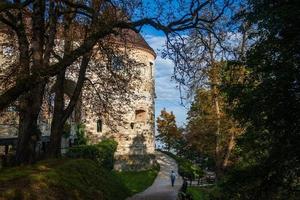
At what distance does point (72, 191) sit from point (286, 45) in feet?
17.4

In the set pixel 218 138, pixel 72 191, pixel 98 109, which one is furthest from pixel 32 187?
pixel 218 138

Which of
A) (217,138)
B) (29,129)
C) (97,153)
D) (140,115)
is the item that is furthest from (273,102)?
(140,115)

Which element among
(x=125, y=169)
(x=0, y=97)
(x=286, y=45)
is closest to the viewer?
(x=286, y=45)

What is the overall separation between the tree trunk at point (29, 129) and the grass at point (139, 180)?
8858 millimetres

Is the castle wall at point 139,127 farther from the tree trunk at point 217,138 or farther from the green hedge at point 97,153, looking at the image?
the tree trunk at point 217,138

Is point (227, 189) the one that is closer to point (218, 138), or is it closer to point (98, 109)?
point (98, 109)

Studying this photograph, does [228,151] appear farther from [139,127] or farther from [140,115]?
[140,115]

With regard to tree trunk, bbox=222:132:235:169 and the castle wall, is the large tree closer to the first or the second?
A: tree trunk, bbox=222:132:235:169

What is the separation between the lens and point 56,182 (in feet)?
33.1

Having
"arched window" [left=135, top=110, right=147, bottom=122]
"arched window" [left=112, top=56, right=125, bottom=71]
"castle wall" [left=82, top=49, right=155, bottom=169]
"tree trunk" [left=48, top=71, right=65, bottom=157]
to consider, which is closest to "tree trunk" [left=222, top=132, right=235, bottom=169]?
"arched window" [left=112, top=56, right=125, bottom=71]

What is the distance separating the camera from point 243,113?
30.0 ft

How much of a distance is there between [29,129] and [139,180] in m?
18.5

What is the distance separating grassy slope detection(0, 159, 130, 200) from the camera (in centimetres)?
880

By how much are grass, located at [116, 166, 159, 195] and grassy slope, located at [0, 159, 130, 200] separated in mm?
9096
